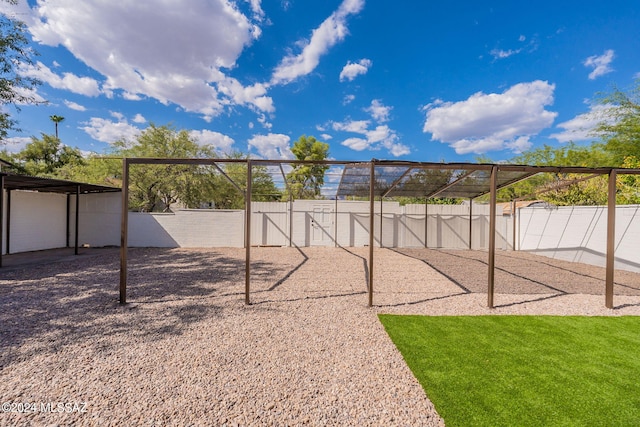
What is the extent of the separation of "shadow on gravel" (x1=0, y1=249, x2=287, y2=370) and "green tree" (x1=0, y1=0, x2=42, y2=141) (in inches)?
231

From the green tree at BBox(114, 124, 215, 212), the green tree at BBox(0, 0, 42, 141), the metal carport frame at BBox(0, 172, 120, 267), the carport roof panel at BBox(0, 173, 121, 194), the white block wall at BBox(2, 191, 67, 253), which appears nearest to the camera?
the metal carport frame at BBox(0, 172, 120, 267)

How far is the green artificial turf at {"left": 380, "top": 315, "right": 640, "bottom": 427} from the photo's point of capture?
1.86m

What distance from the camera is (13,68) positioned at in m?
8.06

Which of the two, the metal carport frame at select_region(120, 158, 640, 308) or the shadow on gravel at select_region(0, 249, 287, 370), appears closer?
the shadow on gravel at select_region(0, 249, 287, 370)

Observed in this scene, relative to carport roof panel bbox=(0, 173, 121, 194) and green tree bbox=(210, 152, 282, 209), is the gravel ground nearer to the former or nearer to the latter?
carport roof panel bbox=(0, 173, 121, 194)

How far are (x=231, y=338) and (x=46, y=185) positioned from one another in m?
9.53

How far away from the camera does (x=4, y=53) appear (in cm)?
780

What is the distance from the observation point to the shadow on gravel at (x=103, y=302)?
2.91m

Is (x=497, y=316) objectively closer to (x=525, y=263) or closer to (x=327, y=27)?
(x=525, y=263)

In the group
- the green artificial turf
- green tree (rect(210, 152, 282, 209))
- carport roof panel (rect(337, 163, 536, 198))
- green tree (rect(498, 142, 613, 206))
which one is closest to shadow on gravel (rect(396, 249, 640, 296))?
the green artificial turf

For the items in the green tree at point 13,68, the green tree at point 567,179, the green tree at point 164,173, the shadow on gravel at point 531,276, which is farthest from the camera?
the green tree at point 164,173

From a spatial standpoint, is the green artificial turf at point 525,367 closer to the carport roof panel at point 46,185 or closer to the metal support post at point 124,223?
the metal support post at point 124,223

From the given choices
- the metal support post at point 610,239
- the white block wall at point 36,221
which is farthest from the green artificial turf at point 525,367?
the white block wall at point 36,221

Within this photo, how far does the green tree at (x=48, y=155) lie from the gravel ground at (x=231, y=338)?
47.8ft
